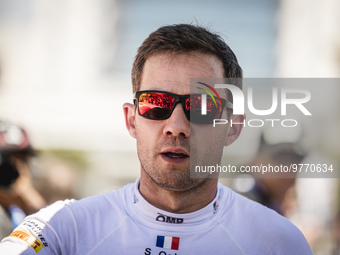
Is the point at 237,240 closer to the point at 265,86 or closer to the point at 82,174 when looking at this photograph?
the point at 82,174

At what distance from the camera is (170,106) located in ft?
6.96

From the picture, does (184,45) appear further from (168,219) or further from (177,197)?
(168,219)

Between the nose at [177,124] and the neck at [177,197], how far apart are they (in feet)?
0.92

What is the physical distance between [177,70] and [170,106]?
0.67ft

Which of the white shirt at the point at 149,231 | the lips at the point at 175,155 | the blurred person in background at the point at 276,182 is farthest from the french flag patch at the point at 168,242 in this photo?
the blurred person in background at the point at 276,182

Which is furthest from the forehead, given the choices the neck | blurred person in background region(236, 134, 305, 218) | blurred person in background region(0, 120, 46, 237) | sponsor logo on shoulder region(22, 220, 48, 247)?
blurred person in background region(0, 120, 46, 237)

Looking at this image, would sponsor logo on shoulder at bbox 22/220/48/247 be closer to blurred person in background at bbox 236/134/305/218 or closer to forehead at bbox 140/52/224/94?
forehead at bbox 140/52/224/94

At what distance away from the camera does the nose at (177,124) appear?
208 cm

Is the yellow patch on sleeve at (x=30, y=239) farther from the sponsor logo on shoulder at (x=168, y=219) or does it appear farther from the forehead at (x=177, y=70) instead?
the forehead at (x=177, y=70)

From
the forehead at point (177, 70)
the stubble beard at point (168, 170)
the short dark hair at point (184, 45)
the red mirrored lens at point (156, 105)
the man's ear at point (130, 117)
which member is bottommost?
the stubble beard at point (168, 170)

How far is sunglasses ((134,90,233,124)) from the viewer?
83.5 inches

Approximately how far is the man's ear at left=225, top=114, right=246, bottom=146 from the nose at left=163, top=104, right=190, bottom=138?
38cm

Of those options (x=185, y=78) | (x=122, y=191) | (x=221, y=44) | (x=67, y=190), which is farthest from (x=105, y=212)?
(x=67, y=190)

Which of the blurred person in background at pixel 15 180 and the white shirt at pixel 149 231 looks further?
the blurred person in background at pixel 15 180
